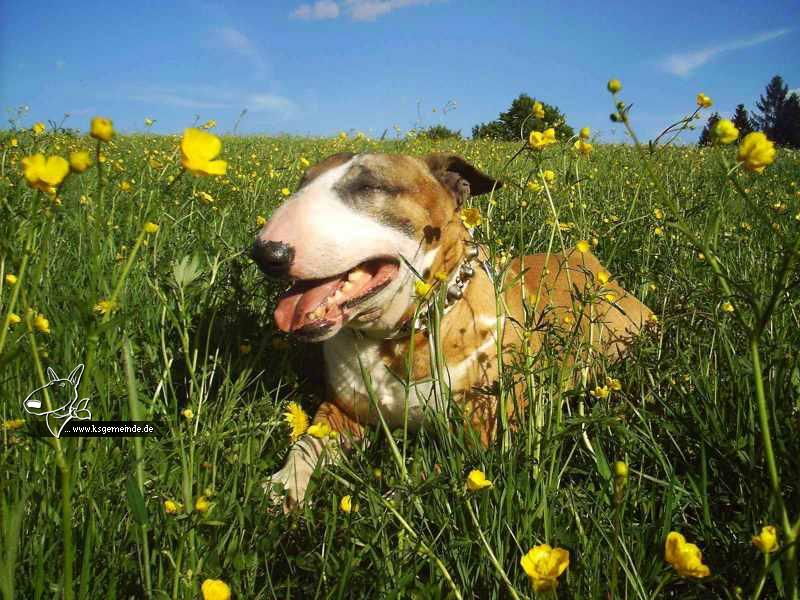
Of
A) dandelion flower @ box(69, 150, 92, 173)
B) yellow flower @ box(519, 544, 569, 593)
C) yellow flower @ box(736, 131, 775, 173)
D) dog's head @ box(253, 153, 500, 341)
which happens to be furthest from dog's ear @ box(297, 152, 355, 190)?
yellow flower @ box(519, 544, 569, 593)

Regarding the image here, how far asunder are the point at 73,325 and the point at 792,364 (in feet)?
7.97

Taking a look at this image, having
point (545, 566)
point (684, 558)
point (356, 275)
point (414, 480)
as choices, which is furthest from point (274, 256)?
point (684, 558)

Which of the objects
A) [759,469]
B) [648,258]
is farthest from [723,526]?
[648,258]

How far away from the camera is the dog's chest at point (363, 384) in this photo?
236cm

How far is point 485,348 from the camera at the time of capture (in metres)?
2.33

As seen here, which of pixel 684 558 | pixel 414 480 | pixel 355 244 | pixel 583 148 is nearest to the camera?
pixel 684 558

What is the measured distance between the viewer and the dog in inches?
82.0

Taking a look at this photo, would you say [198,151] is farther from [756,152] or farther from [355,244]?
[355,244]

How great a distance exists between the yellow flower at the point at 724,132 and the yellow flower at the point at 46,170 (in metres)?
1.10

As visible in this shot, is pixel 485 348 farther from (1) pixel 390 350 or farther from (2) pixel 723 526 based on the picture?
(2) pixel 723 526

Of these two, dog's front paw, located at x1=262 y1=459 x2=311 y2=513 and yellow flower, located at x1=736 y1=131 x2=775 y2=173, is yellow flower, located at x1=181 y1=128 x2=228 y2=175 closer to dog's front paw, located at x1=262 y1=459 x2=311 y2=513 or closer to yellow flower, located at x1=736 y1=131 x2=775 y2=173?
yellow flower, located at x1=736 y1=131 x2=775 y2=173

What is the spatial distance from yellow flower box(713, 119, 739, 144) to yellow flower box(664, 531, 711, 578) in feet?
2.20

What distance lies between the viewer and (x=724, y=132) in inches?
42.6

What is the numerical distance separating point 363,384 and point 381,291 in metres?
0.43
